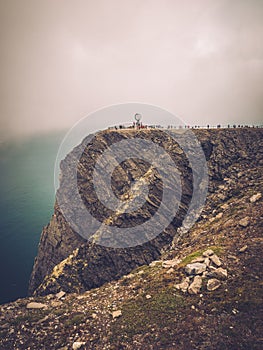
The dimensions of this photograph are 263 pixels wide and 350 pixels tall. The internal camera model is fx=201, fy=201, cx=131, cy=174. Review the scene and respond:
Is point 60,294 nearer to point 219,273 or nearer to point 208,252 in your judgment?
point 208,252

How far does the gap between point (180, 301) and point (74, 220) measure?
3726 centimetres

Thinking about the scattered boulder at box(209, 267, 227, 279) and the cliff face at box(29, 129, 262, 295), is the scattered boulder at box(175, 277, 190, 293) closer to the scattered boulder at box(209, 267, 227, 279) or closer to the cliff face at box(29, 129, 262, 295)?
the scattered boulder at box(209, 267, 227, 279)

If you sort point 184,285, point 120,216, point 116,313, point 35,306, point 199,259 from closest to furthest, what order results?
point 116,313
point 184,285
point 199,259
point 35,306
point 120,216

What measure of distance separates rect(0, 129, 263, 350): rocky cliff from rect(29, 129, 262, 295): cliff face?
0.25m

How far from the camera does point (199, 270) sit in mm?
22438

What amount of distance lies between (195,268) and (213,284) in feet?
8.53

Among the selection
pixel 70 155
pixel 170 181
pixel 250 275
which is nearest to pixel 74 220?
pixel 70 155

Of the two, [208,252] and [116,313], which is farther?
[208,252]

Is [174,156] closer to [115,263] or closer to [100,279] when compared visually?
[115,263]

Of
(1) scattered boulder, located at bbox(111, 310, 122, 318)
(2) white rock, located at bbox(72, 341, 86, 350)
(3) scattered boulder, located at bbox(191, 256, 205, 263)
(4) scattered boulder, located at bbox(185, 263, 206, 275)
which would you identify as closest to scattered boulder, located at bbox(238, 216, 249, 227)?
(3) scattered boulder, located at bbox(191, 256, 205, 263)

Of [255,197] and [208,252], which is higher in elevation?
[255,197]

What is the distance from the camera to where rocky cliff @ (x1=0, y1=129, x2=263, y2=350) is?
17.5 m

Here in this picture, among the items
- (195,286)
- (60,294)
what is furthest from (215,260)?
(60,294)

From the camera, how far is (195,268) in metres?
22.6
